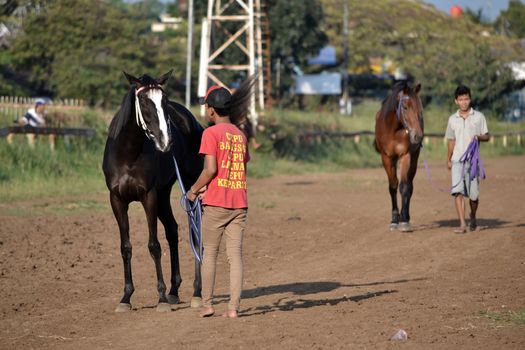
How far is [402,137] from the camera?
14922 mm

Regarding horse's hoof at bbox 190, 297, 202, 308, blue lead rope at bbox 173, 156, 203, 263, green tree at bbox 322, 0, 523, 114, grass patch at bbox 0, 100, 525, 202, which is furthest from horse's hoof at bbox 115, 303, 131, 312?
green tree at bbox 322, 0, 523, 114

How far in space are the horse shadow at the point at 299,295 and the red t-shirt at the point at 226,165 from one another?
107cm

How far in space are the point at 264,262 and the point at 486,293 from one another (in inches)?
137

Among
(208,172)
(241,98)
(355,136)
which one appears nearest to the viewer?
(208,172)

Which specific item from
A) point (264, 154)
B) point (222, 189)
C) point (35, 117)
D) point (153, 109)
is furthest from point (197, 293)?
point (264, 154)

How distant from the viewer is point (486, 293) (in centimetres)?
891

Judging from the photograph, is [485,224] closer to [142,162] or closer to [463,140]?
[463,140]

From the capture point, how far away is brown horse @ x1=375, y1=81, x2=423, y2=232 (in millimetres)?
14367

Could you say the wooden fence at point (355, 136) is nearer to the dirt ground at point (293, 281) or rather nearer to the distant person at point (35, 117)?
the distant person at point (35, 117)

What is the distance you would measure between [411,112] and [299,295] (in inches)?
228

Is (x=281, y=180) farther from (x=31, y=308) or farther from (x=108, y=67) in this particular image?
(x=108, y=67)

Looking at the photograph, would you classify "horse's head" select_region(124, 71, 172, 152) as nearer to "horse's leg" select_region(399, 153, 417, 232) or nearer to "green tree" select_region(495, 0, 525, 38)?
"horse's leg" select_region(399, 153, 417, 232)

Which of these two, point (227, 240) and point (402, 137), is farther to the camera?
point (402, 137)

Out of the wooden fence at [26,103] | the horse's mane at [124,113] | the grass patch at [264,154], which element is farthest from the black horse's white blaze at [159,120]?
the wooden fence at [26,103]
